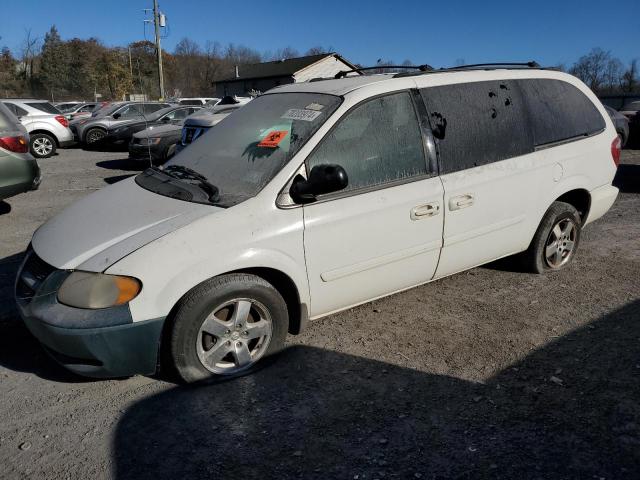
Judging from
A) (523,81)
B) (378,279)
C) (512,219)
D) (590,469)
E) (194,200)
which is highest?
(523,81)

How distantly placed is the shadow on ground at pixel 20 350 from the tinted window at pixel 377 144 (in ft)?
6.75

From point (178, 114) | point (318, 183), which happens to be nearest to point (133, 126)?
point (178, 114)

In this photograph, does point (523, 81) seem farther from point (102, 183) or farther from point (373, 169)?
point (102, 183)

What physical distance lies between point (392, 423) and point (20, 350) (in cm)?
259

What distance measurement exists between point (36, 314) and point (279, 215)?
1424 mm

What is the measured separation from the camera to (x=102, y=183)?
33.2ft

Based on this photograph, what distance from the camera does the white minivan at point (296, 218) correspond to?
2816 mm

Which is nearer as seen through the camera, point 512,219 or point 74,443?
point 74,443

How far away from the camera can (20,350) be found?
11.9ft

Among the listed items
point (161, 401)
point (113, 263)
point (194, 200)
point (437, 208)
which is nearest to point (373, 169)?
point (437, 208)

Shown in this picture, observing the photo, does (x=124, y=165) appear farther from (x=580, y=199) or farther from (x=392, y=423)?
(x=392, y=423)

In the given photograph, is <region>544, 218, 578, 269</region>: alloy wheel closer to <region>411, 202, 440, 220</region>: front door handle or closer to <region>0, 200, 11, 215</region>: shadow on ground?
<region>411, 202, 440, 220</region>: front door handle

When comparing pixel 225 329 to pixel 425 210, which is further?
pixel 425 210

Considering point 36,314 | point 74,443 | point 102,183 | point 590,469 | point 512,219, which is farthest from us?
point 102,183
